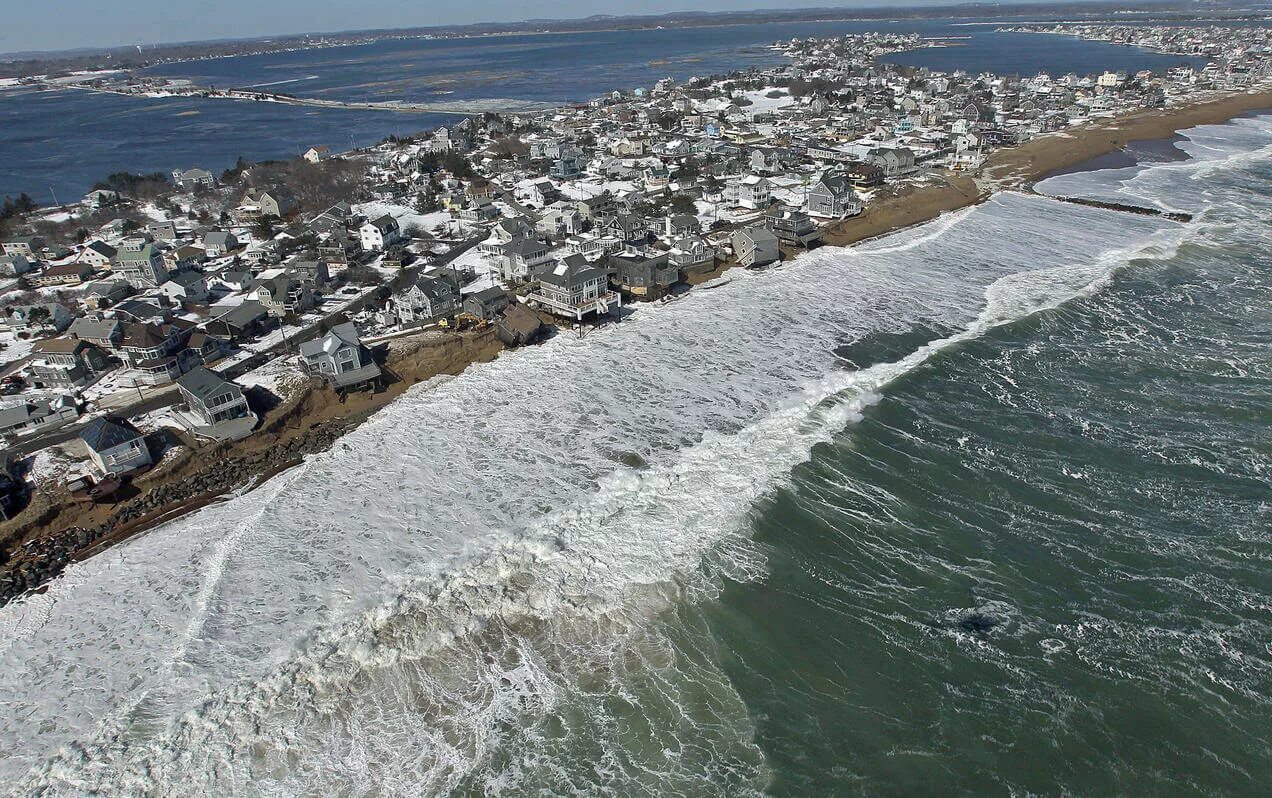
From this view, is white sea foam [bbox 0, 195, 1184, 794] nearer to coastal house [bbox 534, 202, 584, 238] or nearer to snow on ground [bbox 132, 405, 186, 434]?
snow on ground [bbox 132, 405, 186, 434]

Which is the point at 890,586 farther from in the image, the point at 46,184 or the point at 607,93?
the point at 607,93

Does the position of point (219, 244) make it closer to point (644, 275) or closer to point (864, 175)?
point (644, 275)

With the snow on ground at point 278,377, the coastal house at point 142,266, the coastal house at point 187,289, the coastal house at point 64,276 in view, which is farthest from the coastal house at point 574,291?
the coastal house at point 64,276

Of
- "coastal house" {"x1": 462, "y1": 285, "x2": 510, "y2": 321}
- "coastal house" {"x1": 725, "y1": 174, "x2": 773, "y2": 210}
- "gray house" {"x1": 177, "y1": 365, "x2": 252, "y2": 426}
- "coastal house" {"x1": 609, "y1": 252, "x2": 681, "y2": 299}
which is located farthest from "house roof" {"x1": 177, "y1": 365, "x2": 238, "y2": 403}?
"coastal house" {"x1": 725, "y1": 174, "x2": 773, "y2": 210}

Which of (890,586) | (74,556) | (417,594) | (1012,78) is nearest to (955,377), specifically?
(890,586)

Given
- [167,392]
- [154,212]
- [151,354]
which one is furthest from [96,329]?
[154,212]

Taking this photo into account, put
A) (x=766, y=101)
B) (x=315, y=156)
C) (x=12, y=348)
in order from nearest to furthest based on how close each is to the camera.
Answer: (x=12, y=348) < (x=315, y=156) < (x=766, y=101)
